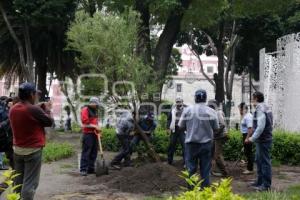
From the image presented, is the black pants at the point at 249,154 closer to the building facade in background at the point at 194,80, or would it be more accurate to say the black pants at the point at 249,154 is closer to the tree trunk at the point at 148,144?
the tree trunk at the point at 148,144

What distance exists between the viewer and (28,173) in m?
6.66

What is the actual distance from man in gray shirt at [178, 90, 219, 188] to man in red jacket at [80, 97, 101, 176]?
3.45 meters

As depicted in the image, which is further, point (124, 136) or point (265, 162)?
point (124, 136)

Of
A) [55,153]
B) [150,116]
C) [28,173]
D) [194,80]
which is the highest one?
[194,80]

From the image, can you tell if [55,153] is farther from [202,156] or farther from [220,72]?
[220,72]

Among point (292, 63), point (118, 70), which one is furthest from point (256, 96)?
point (292, 63)

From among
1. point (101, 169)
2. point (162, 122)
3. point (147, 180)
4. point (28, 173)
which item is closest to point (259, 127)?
point (147, 180)

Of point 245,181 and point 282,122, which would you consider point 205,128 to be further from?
point 282,122

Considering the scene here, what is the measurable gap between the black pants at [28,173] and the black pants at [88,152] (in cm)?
439

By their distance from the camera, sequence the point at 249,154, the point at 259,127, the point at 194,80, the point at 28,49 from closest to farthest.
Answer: the point at 259,127 < the point at 249,154 < the point at 28,49 < the point at 194,80

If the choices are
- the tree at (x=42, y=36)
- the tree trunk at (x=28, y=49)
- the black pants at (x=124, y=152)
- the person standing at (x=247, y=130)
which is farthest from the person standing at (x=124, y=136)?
the tree trunk at (x=28, y=49)

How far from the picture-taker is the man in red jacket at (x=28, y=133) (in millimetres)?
6617

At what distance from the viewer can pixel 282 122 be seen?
53.7 ft

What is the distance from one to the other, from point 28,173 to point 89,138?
4.59 metres
